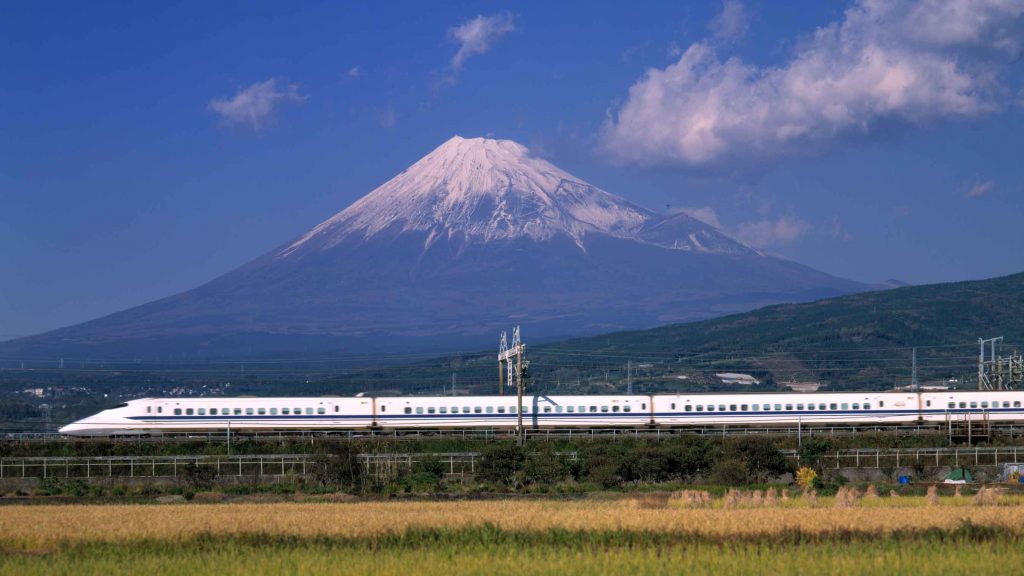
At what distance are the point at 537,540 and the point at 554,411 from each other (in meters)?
39.0

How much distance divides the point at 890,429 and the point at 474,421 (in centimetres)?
2053

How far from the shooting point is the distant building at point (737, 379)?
6275 inches

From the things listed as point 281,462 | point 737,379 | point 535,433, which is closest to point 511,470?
Answer: point 281,462

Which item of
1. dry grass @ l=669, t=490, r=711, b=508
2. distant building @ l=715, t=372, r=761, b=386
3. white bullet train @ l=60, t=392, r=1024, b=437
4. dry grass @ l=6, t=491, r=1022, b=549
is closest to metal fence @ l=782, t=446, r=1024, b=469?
white bullet train @ l=60, t=392, r=1024, b=437

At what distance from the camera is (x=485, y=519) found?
3306cm

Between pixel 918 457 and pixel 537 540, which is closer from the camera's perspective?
pixel 537 540

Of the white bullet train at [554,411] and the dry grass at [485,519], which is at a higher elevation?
the white bullet train at [554,411]

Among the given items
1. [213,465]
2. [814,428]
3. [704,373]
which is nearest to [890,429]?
[814,428]

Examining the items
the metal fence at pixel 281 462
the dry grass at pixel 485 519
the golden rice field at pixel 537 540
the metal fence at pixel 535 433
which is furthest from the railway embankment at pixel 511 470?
the golden rice field at pixel 537 540

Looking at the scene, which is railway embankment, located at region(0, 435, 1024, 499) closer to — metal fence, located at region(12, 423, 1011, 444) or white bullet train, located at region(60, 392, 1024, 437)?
metal fence, located at region(12, 423, 1011, 444)

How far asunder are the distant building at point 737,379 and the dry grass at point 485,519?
122 m

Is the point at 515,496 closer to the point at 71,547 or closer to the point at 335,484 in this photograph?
the point at 335,484

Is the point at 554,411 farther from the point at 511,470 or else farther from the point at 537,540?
the point at 537,540

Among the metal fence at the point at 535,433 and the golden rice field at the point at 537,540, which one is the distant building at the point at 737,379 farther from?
the golden rice field at the point at 537,540
